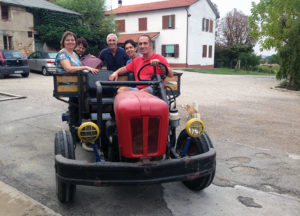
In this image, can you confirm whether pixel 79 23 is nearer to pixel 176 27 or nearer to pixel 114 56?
pixel 176 27

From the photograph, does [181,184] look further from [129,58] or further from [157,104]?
[129,58]

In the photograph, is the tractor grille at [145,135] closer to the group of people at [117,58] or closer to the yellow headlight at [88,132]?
the yellow headlight at [88,132]

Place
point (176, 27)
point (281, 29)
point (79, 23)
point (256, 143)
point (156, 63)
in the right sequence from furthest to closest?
point (176, 27)
point (79, 23)
point (281, 29)
point (256, 143)
point (156, 63)

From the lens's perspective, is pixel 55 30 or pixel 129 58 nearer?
pixel 129 58

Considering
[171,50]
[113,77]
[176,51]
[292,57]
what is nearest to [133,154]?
[113,77]

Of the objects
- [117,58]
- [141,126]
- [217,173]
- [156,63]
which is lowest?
[217,173]

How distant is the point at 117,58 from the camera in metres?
5.95

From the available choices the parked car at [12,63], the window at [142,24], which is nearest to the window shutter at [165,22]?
the window at [142,24]

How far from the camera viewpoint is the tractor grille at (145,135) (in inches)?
111

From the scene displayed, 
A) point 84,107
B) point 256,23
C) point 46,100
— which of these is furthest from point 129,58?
point 256,23

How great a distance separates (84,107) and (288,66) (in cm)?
1302

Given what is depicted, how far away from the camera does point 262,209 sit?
10.8ft

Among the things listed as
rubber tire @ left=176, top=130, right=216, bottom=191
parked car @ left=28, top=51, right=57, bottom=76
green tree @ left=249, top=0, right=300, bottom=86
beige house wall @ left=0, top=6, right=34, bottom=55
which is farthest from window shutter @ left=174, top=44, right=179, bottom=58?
rubber tire @ left=176, top=130, right=216, bottom=191

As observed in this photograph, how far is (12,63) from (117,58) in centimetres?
1258
